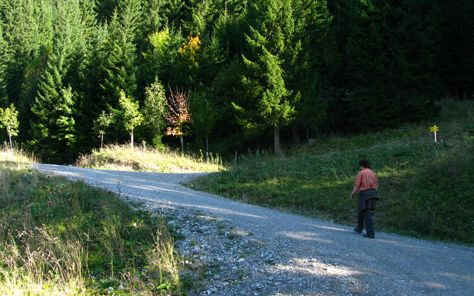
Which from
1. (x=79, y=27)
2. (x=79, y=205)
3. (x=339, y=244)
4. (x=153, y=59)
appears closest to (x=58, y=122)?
(x=153, y=59)

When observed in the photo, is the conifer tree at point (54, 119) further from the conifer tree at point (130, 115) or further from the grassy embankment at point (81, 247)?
the grassy embankment at point (81, 247)

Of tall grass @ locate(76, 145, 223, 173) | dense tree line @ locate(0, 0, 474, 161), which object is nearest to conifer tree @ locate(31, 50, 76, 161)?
dense tree line @ locate(0, 0, 474, 161)

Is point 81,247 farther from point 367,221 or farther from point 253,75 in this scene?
point 253,75

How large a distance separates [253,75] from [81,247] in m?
20.7

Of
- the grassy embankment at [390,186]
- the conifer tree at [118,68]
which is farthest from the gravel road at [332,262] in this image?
the conifer tree at [118,68]

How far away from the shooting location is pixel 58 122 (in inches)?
1404

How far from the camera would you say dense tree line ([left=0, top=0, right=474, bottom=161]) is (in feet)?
82.1

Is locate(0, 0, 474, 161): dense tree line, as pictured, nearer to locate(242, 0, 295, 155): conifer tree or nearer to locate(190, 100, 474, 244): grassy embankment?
locate(242, 0, 295, 155): conifer tree

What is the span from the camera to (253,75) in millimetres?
26781

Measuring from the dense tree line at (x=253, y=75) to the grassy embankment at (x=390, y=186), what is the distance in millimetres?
8442

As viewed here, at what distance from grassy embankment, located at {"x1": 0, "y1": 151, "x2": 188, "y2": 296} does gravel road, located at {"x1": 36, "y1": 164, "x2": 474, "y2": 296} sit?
0.97 metres

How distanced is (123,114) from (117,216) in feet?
78.7

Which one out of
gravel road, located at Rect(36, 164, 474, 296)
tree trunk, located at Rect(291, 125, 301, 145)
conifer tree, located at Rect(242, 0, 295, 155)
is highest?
conifer tree, located at Rect(242, 0, 295, 155)

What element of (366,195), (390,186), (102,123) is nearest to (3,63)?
(102,123)
